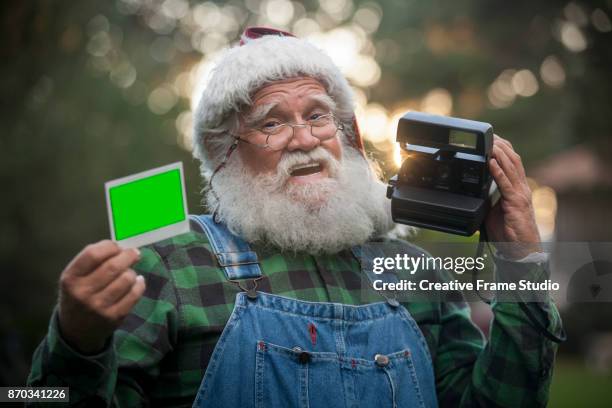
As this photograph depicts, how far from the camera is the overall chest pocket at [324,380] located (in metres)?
1.95

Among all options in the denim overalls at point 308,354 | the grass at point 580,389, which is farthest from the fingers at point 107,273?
the grass at point 580,389

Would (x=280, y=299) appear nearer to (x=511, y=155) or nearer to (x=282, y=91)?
(x=282, y=91)

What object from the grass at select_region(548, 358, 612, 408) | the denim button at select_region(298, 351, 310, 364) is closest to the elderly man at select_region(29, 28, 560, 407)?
the denim button at select_region(298, 351, 310, 364)

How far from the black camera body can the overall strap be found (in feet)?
1.60

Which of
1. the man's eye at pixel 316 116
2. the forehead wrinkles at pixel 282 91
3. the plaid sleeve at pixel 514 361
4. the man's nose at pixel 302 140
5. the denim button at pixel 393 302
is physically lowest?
the plaid sleeve at pixel 514 361

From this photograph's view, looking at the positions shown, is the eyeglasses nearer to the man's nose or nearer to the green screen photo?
the man's nose

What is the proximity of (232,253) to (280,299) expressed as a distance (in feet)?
0.76

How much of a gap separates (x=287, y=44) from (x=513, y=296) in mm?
1193

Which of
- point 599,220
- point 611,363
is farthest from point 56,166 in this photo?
point 599,220

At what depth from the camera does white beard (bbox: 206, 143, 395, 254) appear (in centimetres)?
225

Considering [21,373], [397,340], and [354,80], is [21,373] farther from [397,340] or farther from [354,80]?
[354,80]
